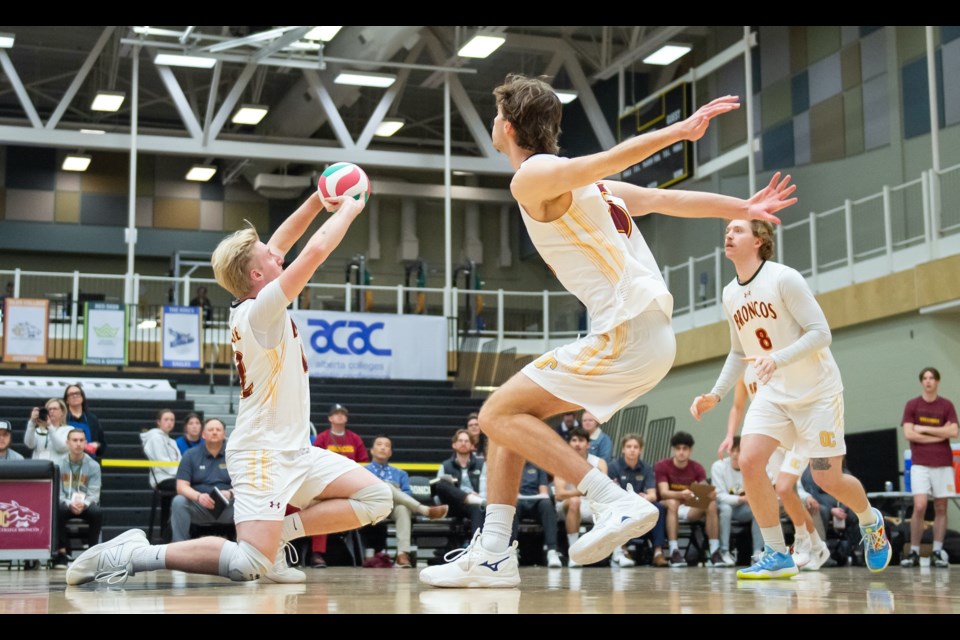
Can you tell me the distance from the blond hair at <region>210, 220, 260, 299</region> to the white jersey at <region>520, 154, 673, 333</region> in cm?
151

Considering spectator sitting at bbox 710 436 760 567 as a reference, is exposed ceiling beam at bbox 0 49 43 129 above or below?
above

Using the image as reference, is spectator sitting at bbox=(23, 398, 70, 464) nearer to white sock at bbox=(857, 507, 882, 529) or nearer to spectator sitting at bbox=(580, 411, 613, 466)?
spectator sitting at bbox=(580, 411, 613, 466)

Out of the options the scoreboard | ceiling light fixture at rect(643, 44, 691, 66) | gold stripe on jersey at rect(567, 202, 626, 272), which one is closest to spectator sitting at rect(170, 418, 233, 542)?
gold stripe on jersey at rect(567, 202, 626, 272)

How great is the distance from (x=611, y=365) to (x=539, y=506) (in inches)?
312

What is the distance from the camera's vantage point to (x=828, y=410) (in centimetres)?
675

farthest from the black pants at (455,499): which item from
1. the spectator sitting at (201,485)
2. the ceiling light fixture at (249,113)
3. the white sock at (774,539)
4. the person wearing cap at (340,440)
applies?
the ceiling light fixture at (249,113)

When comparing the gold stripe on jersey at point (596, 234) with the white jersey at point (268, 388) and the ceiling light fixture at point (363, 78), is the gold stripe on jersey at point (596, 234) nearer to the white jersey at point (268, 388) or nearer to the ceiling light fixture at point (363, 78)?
the white jersey at point (268, 388)

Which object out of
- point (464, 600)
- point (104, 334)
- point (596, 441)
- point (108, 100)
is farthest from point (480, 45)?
point (464, 600)

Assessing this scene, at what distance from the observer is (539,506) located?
1224 cm

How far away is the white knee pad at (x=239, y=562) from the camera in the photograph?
5066 mm

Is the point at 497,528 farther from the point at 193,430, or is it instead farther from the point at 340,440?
the point at 193,430

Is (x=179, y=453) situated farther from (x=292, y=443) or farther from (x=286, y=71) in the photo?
(x=286, y=71)

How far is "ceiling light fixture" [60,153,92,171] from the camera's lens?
3028 centimetres
